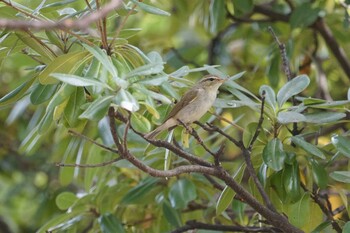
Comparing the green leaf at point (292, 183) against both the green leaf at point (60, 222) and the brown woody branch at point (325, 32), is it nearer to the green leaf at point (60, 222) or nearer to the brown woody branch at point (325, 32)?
the green leaf at point (60, 222)

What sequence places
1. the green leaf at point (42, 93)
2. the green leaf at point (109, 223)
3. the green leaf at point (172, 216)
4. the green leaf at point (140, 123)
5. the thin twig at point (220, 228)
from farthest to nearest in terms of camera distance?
the green leaf at point (172, 216), the green leaf at point (109, 223), the thin twig at point (220, 228), the green leaf at point (42, 93), the green leaf at point (140, 123)

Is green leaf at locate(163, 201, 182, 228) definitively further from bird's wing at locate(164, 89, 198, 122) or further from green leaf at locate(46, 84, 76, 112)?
green leaf at locate(46, 84, 76, 112)

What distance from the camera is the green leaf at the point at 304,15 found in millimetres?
2949

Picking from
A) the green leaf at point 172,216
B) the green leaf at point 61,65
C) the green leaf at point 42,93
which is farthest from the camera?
the green leaf at point 172,216

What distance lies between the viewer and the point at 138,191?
2.49 metres

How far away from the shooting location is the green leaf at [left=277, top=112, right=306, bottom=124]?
1.79 metres

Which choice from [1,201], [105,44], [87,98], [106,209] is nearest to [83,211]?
[106,209]

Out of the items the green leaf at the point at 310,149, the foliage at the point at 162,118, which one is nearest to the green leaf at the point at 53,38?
the foliage at the point at 162,118

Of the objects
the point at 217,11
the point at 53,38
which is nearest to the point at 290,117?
the point at 53,38

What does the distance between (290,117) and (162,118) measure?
1.22 feet

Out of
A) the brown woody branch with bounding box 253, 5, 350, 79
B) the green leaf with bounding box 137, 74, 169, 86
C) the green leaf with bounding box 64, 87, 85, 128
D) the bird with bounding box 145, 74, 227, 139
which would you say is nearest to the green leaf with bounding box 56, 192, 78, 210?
the bird with bounding box 145, 74, 227, 139

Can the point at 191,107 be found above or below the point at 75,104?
below

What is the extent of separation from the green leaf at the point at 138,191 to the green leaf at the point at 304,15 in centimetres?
95

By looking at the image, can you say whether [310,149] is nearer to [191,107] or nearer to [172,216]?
Result: [191,107]
